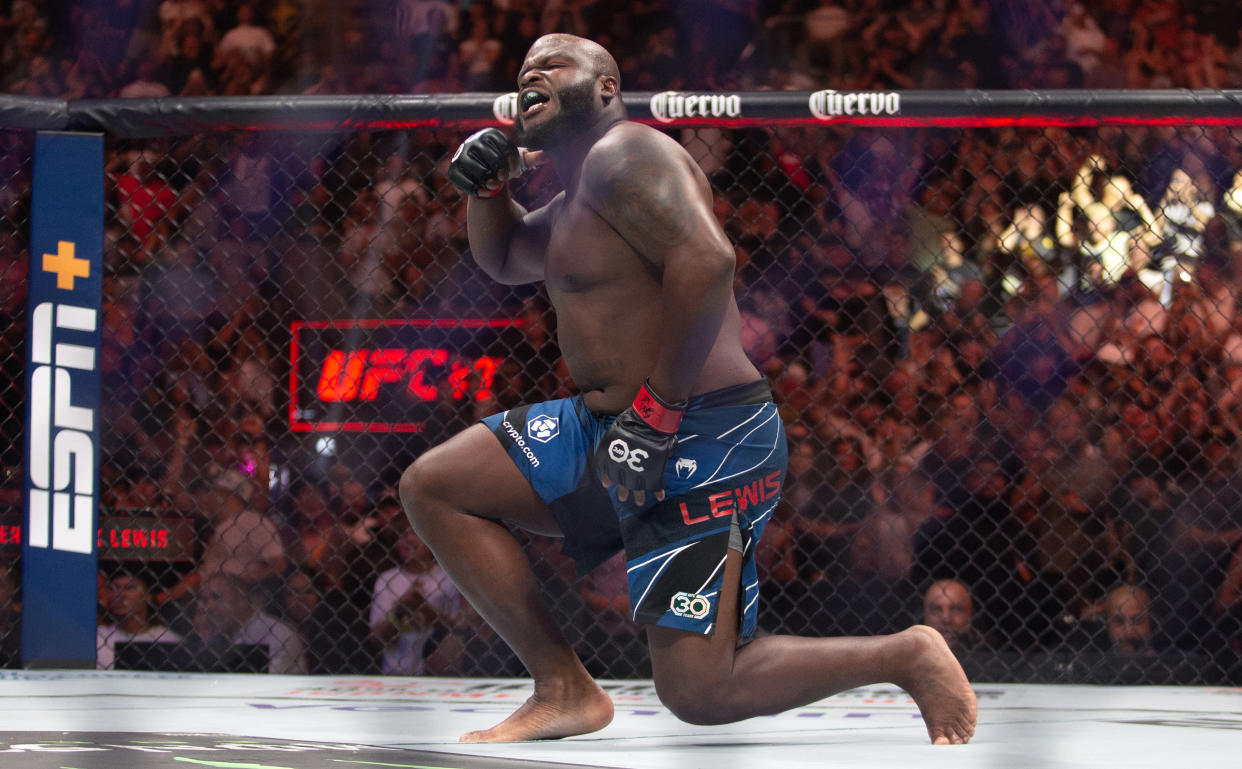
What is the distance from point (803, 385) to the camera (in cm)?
312

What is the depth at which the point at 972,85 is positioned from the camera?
363 cm

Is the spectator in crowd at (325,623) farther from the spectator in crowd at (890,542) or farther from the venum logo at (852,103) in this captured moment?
the venum logo at (852,103)

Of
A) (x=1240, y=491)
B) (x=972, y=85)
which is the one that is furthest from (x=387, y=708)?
(x=972, y=85)

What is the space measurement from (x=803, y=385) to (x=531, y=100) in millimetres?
1639

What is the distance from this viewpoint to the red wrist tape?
4.95 ft

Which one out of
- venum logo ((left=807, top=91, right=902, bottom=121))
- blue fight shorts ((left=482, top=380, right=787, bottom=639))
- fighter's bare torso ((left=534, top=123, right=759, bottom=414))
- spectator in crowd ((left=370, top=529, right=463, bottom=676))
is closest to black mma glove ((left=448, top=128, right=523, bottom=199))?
fighter's bare torso ((left=534, top=123, right=759, bottom=414))

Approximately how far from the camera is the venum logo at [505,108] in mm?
2328

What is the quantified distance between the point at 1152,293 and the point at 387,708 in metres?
2.13

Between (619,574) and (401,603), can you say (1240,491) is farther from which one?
(401,603)

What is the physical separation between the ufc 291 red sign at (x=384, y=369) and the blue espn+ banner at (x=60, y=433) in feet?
2.70

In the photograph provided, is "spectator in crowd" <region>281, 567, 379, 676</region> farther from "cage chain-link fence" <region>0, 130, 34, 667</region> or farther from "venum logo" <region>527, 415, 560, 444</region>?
"venum logo" <region>527, 415, 560, 444</region>

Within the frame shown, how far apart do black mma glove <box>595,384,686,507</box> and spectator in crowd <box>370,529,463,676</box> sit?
1458 mm

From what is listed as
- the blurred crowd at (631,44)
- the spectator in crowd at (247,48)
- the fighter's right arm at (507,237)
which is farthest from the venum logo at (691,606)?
the spectator in crowd at (247,48)

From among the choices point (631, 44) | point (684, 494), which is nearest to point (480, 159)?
point (684, 494)
